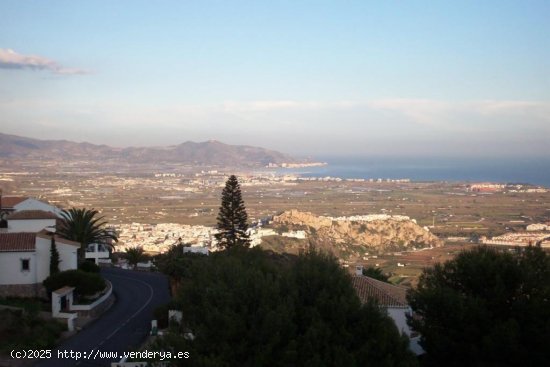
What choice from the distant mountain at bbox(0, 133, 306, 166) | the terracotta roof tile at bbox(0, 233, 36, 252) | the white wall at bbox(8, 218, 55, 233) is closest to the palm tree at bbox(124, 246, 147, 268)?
the white wall at bbox(8, 218, 55, 233)

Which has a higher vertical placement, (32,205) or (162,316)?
(32,205)

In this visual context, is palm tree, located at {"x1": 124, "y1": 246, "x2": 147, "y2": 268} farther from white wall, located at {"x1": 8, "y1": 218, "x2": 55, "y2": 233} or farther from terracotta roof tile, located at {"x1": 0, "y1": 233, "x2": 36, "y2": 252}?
terracotta roof tile, located at {"x1": 0, "y1": 233, "x2": 36, "y2": 252}

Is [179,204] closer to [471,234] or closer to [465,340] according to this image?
[471,234]

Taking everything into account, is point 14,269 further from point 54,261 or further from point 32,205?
point 32,205

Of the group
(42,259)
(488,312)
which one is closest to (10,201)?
(42,259)

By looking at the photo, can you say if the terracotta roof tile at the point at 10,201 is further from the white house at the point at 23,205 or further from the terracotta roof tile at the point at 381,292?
the terracotta roof tile at the point at 381,292

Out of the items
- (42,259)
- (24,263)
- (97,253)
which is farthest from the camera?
(97,253)
